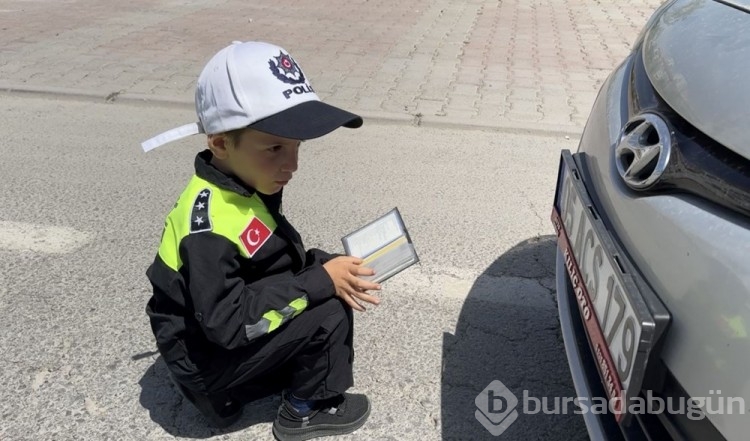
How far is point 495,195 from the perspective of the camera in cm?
370

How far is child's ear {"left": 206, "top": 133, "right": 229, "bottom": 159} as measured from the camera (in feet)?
5.56

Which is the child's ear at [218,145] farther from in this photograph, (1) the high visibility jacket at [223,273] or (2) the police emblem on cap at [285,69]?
(2) the police emblem on cap at [285,69]

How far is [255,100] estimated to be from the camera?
1635 millimetres

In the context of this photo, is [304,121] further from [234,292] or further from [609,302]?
[609,302]

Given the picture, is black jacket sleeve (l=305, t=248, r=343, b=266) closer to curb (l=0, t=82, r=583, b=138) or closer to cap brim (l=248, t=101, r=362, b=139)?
cap brim (l=248, t=101, r=362, b=139)

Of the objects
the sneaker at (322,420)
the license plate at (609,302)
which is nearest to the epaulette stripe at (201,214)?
the sneaker at (322,420)

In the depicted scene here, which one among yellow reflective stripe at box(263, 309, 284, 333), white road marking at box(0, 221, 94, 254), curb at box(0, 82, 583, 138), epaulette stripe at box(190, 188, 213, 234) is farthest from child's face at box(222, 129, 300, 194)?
curb at box(0, 82, 583, 138)

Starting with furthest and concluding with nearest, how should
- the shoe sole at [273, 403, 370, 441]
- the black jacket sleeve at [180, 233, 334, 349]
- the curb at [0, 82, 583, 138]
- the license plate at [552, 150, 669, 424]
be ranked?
the curb at [0, 82, 583, 138], the shoe sole at [273, 403, 370, 441], the black jacket sleeve at [180, 233, 334, 349], the license plate at [552, 150, 669, 424]

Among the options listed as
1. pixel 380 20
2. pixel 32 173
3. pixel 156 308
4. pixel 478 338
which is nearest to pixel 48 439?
pixel 156 308

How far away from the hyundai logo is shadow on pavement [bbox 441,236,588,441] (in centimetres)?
92

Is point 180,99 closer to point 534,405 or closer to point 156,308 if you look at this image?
point 156,308

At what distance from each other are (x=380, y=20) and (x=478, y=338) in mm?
6446

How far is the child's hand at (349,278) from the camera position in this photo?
5.92 ft

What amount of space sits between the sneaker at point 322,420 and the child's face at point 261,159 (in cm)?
74
